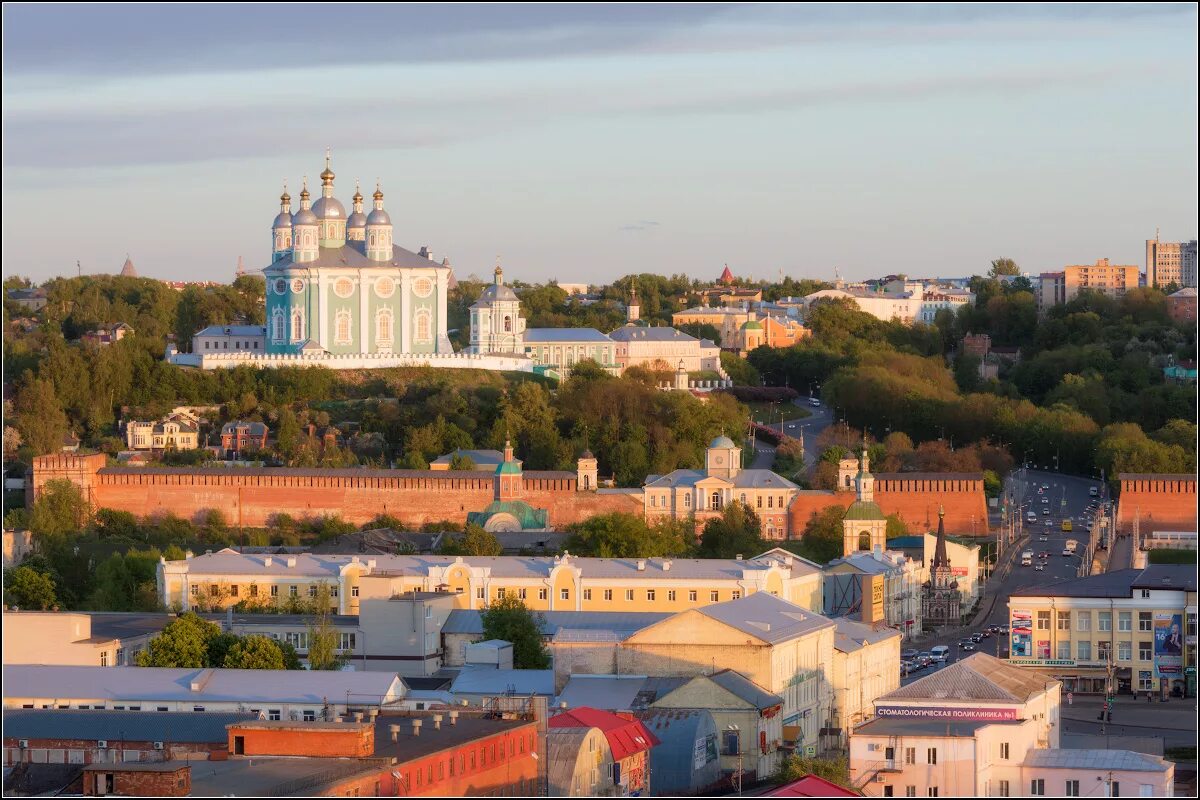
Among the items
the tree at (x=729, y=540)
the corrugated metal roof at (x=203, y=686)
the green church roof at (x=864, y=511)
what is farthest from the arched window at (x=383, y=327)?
the corrugated metal roof at (x=203, y=686)

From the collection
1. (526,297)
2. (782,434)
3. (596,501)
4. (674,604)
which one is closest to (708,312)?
(526,297)

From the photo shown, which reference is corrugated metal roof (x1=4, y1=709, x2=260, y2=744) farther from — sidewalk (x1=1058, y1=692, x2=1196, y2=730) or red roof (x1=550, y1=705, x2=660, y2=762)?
sidewalk (x1=1058, y1=692, x2=1196, y2=730)

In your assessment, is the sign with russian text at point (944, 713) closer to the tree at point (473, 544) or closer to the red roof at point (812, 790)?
the red roof at point (812, 790)

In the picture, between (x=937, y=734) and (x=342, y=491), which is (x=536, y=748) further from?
(x=342, y=491)

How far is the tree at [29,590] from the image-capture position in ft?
145

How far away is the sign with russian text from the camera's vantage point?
29891 millimetres

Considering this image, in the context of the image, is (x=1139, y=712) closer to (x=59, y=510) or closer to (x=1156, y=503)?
(x=1156, y=503)

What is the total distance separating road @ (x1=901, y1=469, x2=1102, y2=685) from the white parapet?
44.6ft

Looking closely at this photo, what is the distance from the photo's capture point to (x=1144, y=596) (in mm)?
40406

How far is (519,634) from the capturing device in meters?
35.8

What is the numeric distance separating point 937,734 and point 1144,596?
12.3 metres

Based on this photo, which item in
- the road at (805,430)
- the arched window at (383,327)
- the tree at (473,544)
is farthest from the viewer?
the arched window at (383,327)

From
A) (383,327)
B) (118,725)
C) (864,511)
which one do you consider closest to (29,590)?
(864,511)

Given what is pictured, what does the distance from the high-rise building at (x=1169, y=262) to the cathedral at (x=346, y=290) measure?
159ft
